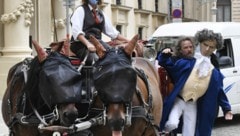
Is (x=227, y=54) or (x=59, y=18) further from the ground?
(x=59, y=18)

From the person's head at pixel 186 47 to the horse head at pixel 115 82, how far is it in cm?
245

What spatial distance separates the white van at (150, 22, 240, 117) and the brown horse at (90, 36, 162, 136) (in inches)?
286

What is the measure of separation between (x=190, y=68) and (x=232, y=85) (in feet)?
19.2

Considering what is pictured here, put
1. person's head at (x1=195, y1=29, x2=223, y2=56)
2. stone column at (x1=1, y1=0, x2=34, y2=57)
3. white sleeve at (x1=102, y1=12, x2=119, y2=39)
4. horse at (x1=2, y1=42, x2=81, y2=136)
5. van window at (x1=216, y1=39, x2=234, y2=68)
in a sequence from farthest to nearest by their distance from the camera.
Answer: stone column at (x1=1, y1=0, x2=34, y2=57) < van window at (x1=216, y1=39, x2=234, y2=68) < person's head at (x1=195, y1=29, x2=223, y2=56) < white sleeve at (x1=102, y1=12, x2=119, y2=39) < horse at (x1=2, y1=42, x2=81, y2=136)

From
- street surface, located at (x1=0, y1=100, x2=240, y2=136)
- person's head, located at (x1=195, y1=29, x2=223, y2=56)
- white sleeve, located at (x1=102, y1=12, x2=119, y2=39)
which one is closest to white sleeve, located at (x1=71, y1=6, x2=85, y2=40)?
white sleeve, located at (x1=102, y1=12, x2=119, y2=39)

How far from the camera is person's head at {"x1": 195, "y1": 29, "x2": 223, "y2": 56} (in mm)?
8008

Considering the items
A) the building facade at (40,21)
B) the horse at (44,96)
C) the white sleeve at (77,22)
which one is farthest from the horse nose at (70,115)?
the building facade at (40,21)

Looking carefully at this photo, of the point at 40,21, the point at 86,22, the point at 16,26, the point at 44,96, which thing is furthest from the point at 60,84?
the point at 40,21

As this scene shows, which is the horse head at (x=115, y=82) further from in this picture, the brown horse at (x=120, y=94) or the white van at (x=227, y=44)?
the white van at (x=227, y=44)

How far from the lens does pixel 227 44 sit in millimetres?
13992

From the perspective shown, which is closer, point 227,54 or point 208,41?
point 208,41

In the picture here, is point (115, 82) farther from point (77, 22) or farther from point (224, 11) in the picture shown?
point (224, 11)

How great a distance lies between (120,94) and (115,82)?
0.12 metres

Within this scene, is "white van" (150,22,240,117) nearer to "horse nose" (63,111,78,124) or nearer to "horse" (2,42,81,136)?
"horse" (2,42,81,136)
